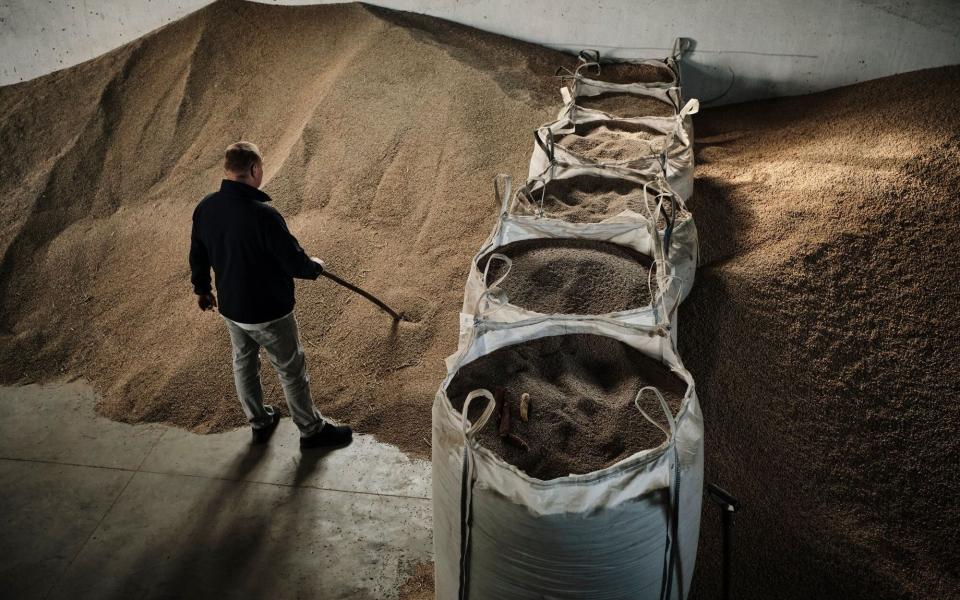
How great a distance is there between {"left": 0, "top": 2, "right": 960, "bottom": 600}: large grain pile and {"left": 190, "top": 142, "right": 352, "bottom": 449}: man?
0.35 meters

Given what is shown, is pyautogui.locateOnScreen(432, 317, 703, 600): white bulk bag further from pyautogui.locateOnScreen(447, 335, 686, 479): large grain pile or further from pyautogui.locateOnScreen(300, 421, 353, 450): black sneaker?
pyautogui.locateOnScreen(300, 421, 353, 450): black sneaker

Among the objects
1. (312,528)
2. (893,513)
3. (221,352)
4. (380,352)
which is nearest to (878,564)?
(893,513)

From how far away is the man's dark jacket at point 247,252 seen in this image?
2156 mm

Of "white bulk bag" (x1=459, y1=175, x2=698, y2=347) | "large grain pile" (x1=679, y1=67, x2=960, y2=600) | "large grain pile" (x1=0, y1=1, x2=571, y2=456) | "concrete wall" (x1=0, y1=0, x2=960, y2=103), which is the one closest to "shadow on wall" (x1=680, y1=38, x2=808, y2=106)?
"concrete wall" (x1=0, y1=0, x2=960, y2=103)

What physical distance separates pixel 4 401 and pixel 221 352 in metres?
0.89

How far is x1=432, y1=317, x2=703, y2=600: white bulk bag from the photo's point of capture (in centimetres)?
123

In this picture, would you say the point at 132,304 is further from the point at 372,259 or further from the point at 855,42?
the point at 855,42

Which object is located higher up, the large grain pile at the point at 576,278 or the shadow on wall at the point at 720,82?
the shadow on wall at the point at 720,82

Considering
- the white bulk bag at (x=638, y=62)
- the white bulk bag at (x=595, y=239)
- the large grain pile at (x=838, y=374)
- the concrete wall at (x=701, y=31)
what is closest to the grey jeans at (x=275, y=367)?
the white bulk bag at (x=595, y=239)

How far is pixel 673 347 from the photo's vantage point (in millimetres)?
Result: 1635

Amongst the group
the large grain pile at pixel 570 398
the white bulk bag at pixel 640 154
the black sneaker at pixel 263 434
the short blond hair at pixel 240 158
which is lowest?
the black sneaker at pixel 263 434

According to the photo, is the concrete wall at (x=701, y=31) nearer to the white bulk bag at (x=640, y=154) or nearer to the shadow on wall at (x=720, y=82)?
the shadow on wall at (x=720, y=82)

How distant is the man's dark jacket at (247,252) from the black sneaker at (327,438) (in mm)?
499

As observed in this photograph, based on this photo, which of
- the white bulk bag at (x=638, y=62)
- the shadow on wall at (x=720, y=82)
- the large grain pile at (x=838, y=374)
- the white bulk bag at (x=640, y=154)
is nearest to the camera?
the large grain pile at (x=838, y=374)
